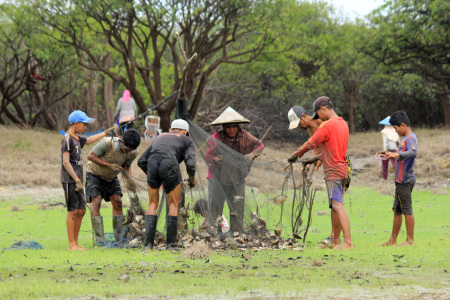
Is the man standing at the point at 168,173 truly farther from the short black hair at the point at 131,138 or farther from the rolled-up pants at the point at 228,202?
the rolled-up pants at the point at 228,202

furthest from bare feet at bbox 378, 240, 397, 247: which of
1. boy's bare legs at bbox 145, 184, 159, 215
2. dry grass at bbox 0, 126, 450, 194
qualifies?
dry grass at bbox 0, 126, 450, 194

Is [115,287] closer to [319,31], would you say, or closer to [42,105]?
[42,105]

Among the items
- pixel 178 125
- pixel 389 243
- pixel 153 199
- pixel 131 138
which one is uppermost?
pixel 178 125

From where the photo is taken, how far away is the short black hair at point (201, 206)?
904 centimetres

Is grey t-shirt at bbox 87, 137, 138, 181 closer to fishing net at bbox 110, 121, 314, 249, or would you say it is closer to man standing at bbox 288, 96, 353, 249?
fishing net at bbox 110, 121, 314, 249

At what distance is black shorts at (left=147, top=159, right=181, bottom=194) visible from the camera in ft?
27.5

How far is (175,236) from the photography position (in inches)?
336

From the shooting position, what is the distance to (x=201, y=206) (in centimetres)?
906

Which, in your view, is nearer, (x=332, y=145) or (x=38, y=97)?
(x=332, y=145)

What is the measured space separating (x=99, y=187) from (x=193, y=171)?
63.1 inches

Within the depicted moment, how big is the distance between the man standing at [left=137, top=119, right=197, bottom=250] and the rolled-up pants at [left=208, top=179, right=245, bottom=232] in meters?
0.41

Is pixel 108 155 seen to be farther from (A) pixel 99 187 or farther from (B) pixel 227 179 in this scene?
(B) pixel 227 179

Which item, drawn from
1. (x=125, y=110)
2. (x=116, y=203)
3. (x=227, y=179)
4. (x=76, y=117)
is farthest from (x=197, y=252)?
(x=125, y=110)

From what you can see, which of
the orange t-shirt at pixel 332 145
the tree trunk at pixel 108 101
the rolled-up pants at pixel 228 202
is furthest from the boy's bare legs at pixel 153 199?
the tree trunk at pixel 108 101
